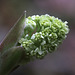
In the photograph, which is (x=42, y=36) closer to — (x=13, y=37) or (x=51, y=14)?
(x=13, y=37)

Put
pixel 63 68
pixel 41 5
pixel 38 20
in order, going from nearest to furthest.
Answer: pixel 38 20 → pixel 63 68 → pixel 41 5

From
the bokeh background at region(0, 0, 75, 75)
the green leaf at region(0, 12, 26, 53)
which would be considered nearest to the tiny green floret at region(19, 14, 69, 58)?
the green leaf at region(0, 12, 26, 53)

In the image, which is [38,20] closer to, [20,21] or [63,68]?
[20,21]

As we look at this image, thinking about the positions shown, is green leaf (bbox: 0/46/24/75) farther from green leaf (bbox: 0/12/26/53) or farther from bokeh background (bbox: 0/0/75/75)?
bokeh background (bbox: 0/0/75/75)

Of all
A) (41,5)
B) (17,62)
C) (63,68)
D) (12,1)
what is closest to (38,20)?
(17,62)

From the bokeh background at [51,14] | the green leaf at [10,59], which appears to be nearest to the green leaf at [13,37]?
the green leaf at [10,59]

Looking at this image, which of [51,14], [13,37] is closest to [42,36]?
[13,37]

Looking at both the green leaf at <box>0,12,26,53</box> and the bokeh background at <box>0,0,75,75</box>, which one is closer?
the green leaf at <box>0,12,26,53</box>
